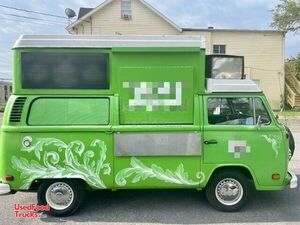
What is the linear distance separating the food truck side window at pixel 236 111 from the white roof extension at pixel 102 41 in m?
0.94

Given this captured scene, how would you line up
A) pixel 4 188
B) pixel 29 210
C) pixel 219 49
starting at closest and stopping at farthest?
1. pixel 4 188
2. pixel 29 210
3. pixel 219 49

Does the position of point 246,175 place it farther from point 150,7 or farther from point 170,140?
point 150,7

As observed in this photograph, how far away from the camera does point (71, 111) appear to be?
527 cm

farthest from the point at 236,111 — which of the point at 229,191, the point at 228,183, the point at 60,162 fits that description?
the point at 60,162

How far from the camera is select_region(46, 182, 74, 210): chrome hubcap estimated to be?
5332 millimetres

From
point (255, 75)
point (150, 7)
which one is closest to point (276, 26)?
point (255, 75)

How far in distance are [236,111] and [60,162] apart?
111 inches

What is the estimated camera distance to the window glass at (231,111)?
538cm

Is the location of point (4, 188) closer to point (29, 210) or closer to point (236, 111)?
point (29, 210)

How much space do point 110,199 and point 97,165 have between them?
3.65ft

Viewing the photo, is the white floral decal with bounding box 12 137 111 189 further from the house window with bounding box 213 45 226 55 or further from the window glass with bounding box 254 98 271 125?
the house window with bounding box 213 45 226 55

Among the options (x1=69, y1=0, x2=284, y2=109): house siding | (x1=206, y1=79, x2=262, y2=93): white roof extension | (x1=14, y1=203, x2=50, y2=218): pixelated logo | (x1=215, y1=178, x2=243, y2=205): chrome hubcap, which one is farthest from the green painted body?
(x1=69, y1=0, x2=284, y2=109): house siding

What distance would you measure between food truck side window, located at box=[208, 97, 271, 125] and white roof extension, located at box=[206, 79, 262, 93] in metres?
0.14

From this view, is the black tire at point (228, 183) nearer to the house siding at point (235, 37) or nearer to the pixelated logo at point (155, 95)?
the pixelated logo at point (155, 95)
